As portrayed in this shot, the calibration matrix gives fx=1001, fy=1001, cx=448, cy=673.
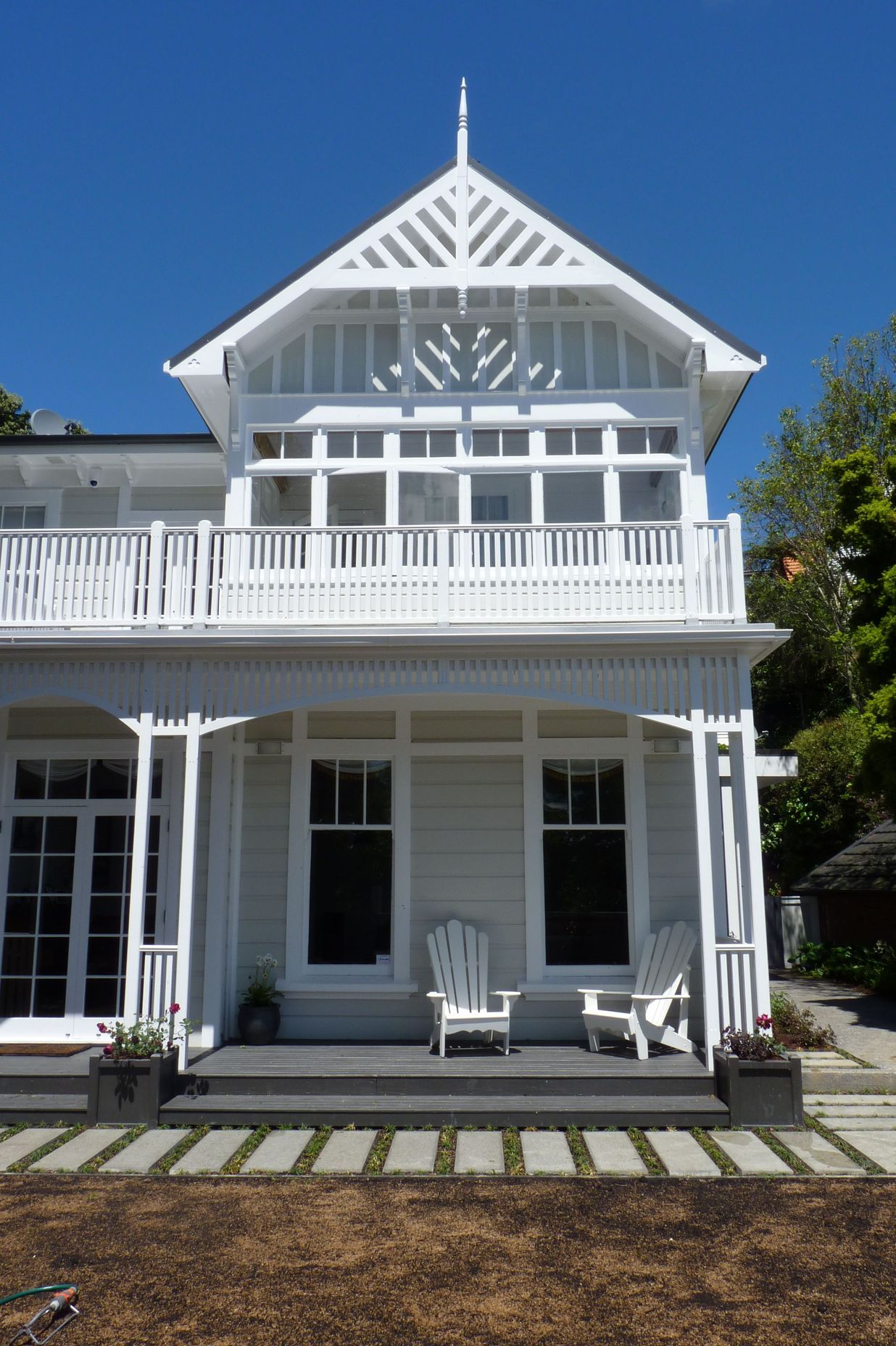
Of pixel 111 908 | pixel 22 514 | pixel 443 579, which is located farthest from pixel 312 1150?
pixel 22 514

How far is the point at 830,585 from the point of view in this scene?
67.7ft

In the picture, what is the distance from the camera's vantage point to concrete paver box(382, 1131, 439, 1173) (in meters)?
5.97

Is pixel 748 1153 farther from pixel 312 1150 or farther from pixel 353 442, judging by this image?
pixel 353 442

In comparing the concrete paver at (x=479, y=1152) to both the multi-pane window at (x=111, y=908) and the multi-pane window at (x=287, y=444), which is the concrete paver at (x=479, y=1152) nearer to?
the multi-pane window at (x=111, y=908)

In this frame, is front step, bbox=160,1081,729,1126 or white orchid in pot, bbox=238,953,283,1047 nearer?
front step, bbox=160,1081,729,1126

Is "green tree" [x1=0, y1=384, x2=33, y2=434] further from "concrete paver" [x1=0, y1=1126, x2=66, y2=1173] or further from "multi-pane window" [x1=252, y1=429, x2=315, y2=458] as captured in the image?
"concrete paver" [x1=0, y1=1126, x2=66, y2=1173]

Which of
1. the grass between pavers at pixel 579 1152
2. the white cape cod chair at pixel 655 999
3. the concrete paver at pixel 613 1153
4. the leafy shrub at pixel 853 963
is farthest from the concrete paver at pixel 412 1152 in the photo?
the leafy shrub at pixel 853 963

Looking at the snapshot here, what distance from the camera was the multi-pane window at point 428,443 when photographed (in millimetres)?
10102

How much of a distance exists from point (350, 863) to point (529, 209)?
670 centimetres

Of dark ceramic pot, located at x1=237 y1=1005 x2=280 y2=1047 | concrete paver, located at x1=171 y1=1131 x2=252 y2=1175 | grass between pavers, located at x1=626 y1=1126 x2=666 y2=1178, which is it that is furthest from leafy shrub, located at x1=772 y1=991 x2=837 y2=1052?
concrete paver, located at x1=171 y1=1131 x2=252 y2=1175

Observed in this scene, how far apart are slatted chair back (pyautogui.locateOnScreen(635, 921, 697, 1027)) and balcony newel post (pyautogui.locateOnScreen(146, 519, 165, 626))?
5.10 meters

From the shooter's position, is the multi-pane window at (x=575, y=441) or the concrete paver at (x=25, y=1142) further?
the multi-pane window at (x=575, y=441)

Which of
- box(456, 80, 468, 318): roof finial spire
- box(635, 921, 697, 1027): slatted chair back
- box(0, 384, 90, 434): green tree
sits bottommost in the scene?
box(635, 921, 697, 1027): slatted chair back

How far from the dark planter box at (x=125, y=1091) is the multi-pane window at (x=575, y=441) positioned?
6634 mm
